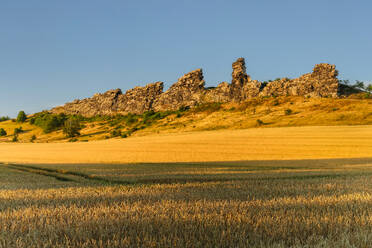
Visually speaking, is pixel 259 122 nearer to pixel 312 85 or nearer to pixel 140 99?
pixel 312 85

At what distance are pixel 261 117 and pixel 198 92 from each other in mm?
57814

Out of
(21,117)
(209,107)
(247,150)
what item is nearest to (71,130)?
(209,107)

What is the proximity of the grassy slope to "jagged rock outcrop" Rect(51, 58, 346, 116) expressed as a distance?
10567mm

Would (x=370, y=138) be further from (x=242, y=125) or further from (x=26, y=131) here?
(x=26, y=131)

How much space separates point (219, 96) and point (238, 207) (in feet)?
437

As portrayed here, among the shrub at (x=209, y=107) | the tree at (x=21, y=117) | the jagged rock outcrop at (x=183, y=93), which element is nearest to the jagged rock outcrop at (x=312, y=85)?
the shrub at (x=209, y=107)

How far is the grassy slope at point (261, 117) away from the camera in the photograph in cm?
8016

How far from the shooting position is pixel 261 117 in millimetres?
94438

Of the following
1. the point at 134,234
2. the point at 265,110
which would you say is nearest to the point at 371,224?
the point at 134,234

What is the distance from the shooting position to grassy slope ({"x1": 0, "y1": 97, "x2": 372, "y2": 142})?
80163mm

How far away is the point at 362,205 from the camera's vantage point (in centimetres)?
608

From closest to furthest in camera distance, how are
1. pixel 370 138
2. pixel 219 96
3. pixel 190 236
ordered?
1. pixel 190 236
2. pixel 370 138
3. pixel 219 96

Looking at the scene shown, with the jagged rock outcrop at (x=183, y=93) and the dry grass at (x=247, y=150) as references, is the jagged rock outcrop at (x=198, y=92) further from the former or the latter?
the dry grass at (x=247, y=150)

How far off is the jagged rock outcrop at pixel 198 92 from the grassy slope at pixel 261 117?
1057cm
